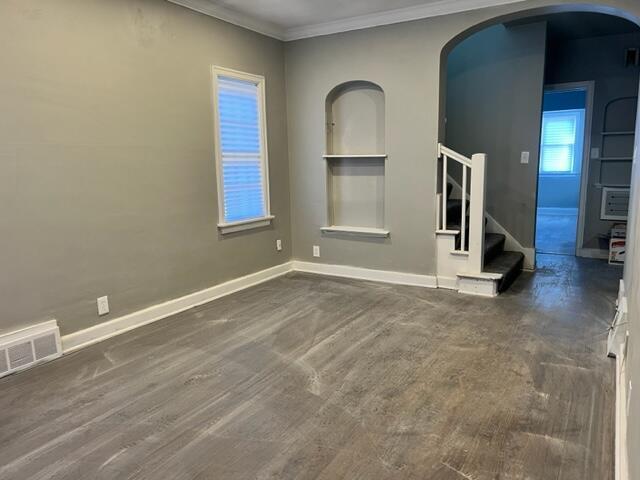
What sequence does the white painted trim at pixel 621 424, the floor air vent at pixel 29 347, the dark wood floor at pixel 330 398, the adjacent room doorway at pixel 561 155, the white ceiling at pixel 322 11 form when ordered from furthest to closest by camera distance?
1. the adjacent room doorway at pixel 561 155
2. the white ceiling at pixel 322 11
3. the floor air vent at pixel 29 347
4. the dark wood floor at pixel 330 398
5. the white painted trim at pixel 621 424

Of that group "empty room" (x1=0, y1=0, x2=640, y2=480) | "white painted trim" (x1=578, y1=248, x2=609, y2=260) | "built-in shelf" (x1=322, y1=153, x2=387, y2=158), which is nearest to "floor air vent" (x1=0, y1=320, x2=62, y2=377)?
"empty room" (x1=0, y1=0, x2=640, y2=480)

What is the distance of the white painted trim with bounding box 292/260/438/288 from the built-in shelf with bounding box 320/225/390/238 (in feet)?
1.26

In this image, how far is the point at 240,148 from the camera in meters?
4.38

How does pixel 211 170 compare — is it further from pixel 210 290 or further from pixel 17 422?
pixel 17 422

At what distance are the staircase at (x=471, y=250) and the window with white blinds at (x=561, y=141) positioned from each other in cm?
673

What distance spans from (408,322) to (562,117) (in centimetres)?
887

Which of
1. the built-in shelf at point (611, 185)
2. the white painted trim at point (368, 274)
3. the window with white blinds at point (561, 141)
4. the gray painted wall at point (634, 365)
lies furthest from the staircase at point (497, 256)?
the window with white blinds at point (561, 141)

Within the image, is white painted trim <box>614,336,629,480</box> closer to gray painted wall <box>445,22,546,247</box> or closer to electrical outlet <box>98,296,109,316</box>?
gray painted wall <box>445,22,546,247</box>

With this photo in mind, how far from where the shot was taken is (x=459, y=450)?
1.96 m

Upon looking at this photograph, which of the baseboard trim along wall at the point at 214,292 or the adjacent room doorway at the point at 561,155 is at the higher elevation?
the adjacent room doorway at the point at 561,155

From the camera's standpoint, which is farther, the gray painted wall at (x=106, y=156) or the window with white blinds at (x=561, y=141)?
the window with white blinds at (x=561, y=141)

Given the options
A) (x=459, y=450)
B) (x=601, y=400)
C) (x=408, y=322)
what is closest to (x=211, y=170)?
(x=408, y=322)

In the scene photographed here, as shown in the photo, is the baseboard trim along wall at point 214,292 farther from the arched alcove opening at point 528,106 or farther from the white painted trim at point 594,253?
the white painted trim at point 594,253

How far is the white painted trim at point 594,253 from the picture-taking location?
5.55 m
